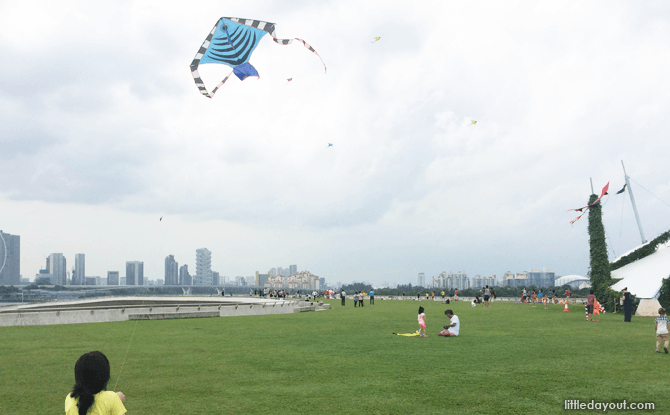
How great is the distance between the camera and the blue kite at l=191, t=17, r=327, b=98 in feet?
40.0

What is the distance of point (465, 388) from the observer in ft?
28.3

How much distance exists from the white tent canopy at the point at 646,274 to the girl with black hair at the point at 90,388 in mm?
31085

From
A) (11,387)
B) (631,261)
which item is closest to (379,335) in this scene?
(11,387)

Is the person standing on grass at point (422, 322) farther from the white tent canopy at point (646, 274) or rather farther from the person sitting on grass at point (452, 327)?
the white tent canopy at point (646, 274)

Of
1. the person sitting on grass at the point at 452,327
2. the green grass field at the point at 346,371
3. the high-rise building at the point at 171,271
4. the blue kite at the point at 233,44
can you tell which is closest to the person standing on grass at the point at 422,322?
the green grass field at the point at 346,371

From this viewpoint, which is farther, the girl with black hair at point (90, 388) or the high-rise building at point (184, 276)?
the high-rise building at point (184, 276)

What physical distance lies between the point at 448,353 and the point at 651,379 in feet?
15.4

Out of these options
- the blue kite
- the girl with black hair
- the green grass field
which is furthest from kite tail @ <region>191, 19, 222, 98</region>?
the girl with black hair

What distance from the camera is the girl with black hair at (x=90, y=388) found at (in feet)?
12.0

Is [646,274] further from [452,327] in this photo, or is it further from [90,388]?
[90,388]

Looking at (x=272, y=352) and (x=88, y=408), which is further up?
(x=88, y=408)

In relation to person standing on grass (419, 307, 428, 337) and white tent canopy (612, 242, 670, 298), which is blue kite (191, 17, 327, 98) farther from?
white tent canopy (612, 242, 670, 298)

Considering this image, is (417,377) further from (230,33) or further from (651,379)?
(230,33)

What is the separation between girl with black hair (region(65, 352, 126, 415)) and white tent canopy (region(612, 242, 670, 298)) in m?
31.1
